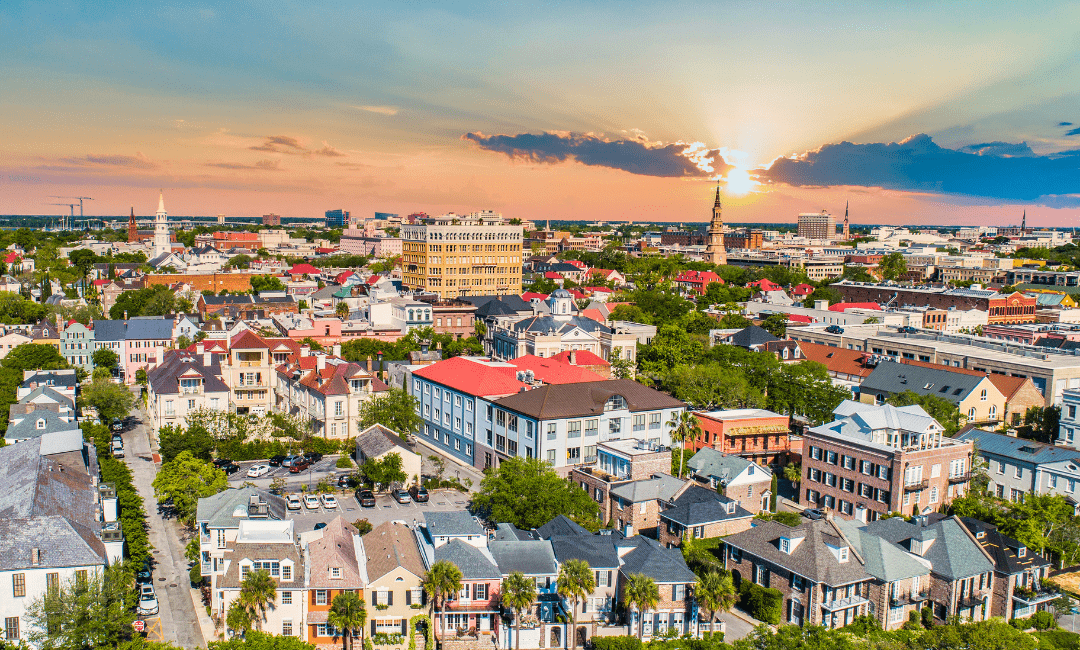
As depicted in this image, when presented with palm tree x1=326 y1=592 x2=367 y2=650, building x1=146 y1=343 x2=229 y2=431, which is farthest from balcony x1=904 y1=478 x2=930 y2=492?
building x1=146 y1=343 x2=229 y2=431

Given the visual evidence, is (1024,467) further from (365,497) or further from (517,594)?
(365,497)

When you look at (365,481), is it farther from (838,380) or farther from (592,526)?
(838,380)

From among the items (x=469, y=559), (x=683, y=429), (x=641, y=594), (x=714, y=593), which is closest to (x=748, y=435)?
(x=683, y=429)

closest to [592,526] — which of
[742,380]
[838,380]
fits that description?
[742,380]

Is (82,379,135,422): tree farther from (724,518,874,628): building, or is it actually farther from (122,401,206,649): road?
(724,518,874,628): building

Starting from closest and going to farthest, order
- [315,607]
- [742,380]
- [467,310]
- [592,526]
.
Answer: [315,607], [592,526], [742,380], [467,310]

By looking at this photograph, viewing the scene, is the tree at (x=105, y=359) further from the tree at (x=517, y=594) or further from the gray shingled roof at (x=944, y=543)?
the gray shingled roof at (x=944, y=543)
